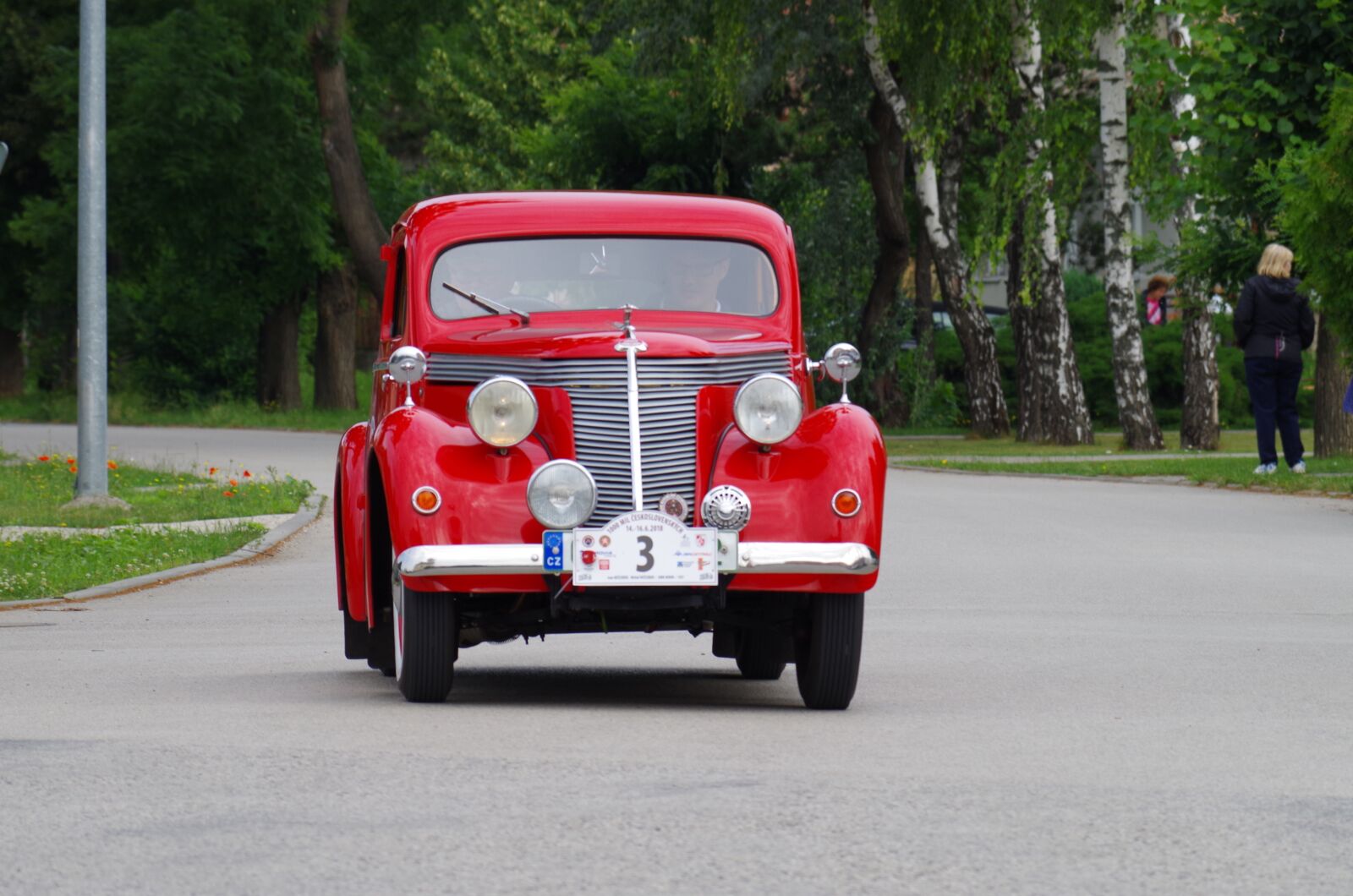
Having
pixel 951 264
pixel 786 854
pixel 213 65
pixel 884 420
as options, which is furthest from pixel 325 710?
pixel 213 65

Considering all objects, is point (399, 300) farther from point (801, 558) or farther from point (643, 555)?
point (801, 558)

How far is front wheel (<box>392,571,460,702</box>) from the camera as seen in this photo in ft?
28.4

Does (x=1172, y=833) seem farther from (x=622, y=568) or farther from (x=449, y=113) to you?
(x=449, y=113)

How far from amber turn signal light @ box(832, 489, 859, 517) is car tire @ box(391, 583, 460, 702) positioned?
4.52ft

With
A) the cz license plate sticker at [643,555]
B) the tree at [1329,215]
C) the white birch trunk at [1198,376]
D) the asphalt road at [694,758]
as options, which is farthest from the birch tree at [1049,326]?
the cz license plate sticker at [643,555]

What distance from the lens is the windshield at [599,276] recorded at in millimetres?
9945

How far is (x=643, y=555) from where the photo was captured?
842 cm

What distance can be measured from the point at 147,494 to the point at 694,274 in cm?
1299

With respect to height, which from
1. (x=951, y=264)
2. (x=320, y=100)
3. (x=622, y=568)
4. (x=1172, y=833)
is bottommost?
(x=1172, y=833)

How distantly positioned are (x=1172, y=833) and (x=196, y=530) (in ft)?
42.3

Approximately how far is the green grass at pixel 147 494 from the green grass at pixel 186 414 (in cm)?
1532

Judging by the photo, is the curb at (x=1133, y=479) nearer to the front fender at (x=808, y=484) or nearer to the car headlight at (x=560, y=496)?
the front fender at (x=808, y=484)

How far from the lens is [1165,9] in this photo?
79.9ft

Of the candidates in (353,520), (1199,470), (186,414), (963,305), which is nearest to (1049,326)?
(963,305)
